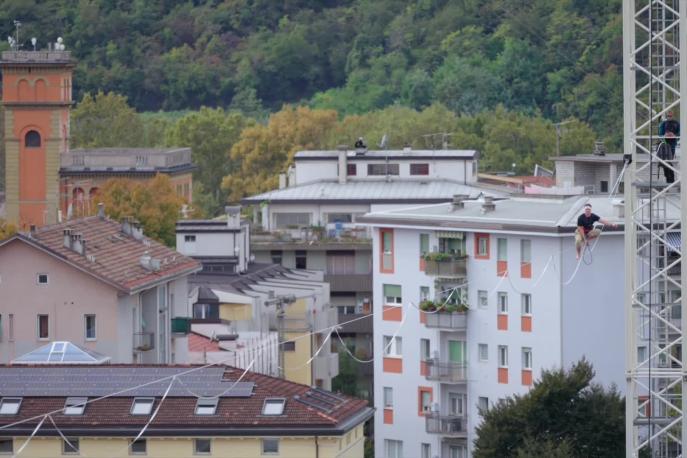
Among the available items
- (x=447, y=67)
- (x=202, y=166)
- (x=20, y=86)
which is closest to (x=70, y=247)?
(x=20, y=86)

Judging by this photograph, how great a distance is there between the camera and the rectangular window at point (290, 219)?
330 feet

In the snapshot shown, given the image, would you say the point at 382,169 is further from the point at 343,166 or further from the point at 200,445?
the point at 200,445

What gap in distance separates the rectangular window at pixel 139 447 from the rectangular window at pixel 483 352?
16.3 metres

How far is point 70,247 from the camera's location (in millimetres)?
66938

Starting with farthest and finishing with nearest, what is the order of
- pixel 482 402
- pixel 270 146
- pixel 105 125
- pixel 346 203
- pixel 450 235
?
pixel 105 125
pixel 270 146
pixel 346 203
pixel 450 235
pixel 482 402

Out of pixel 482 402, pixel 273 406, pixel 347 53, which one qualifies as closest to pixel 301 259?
pixel 482 402

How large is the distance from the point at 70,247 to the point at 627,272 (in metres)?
21.8

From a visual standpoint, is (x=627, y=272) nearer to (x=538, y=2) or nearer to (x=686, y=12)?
(x=686, y=12)

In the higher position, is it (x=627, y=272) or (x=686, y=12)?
(x=686, y=12)

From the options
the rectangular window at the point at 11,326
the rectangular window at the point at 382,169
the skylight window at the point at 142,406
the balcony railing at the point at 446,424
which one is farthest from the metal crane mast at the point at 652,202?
the rectangular window at the point at 382,169

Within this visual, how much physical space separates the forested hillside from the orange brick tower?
46.1m

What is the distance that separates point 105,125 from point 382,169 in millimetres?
46493

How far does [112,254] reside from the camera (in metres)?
68.8

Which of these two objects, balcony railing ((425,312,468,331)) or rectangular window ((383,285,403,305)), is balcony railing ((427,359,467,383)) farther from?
rectangular window ((383,285,403,305))
